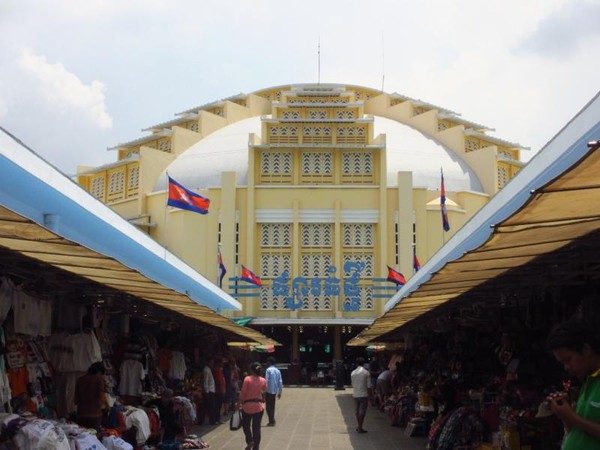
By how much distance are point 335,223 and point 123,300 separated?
27.0 m

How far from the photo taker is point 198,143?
160 ft

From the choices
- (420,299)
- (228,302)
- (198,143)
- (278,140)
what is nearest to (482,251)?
(420,299)

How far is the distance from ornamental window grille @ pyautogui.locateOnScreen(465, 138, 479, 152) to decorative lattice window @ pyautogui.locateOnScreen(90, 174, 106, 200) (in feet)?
65.3

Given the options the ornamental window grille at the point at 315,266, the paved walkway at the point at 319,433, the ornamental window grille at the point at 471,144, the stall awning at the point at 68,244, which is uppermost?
the ornamental window grille at the point at 471,144

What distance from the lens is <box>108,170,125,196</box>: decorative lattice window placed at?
45156mm

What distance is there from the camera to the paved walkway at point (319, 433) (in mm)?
13977

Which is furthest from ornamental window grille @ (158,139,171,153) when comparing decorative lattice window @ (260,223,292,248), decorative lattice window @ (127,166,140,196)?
decorative lattice window @ (260,223,292,248)

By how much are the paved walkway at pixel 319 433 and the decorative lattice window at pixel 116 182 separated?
2407 centimetres

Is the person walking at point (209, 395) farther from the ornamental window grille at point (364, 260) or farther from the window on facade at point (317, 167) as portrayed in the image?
the window on facade at point (317, 167)

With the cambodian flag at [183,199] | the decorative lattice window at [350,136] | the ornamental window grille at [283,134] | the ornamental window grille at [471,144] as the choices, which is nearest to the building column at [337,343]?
the decorative lattice window at [350,136]

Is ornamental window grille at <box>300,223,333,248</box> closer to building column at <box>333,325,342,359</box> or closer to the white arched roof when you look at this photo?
building column at <box>333,325,342,359</box>

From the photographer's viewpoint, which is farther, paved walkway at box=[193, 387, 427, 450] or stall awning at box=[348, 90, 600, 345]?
paved walkway at box=[193, 387, 427, 450]

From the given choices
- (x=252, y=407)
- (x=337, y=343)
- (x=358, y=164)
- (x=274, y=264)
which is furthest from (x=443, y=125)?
(x=252, y=407)

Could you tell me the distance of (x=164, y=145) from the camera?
48219 millimetres
